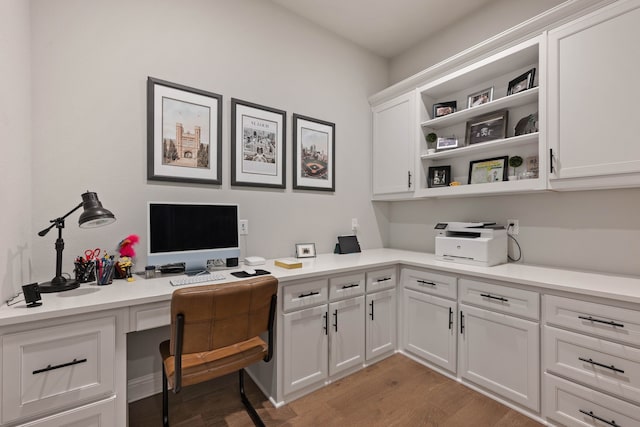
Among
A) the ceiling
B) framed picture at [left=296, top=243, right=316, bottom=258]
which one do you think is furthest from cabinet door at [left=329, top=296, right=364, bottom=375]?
the ceiling

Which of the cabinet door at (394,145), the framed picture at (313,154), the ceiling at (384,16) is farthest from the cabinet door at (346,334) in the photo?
the ceiling at (384,16)

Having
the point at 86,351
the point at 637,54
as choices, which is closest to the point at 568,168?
the point at 637,54

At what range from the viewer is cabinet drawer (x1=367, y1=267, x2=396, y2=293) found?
7.61 ft

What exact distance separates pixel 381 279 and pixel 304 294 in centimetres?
78

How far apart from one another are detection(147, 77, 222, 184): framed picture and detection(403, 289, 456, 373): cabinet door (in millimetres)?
1911

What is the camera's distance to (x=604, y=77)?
1666mm

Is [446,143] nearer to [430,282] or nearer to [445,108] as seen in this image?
[445,108]

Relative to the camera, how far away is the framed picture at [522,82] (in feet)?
6.88

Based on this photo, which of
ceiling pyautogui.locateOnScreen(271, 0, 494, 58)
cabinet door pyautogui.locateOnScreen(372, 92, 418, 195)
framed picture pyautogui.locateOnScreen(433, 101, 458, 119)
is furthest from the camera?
cabinet door pyautogui.locateOnScreen(372, 92, 418, 195)

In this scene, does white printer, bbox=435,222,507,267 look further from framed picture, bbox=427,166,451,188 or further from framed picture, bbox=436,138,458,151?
framed picture, bbox=436,138,458,151

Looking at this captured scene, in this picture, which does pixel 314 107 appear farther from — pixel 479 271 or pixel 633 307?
pixel 633 307

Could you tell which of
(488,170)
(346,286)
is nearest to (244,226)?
(346,286)

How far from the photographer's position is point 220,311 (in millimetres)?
1250

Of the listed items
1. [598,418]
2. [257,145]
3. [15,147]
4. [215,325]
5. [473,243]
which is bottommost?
[598,418]
